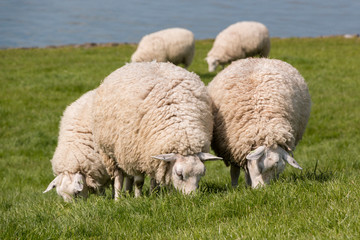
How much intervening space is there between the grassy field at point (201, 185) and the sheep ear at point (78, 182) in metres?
0.38

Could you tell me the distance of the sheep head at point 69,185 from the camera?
5746 mm

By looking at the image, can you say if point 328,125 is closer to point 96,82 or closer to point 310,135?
point 310,135

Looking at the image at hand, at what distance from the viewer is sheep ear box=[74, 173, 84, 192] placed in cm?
570

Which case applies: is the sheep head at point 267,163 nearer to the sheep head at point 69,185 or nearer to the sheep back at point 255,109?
the sheep back at point 255,109

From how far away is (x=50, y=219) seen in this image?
3.95 metres

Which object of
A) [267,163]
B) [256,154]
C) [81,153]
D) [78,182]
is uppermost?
[256,154]

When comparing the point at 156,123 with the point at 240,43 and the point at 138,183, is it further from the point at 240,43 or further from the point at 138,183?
the point at 240,43

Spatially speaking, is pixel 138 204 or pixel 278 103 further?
pixel 278 103

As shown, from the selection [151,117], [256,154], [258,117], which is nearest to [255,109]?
[258,117]

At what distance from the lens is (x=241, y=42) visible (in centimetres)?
1767

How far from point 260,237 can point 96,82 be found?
13.0 meters

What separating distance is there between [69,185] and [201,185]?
1.68 metres

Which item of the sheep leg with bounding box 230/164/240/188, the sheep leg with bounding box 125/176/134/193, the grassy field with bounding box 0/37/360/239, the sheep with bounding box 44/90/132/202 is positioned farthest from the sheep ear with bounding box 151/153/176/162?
the sheep leg with bounding box 125/176/134/193

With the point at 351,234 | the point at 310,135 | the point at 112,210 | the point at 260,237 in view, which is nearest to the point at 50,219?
the point at 112,210
